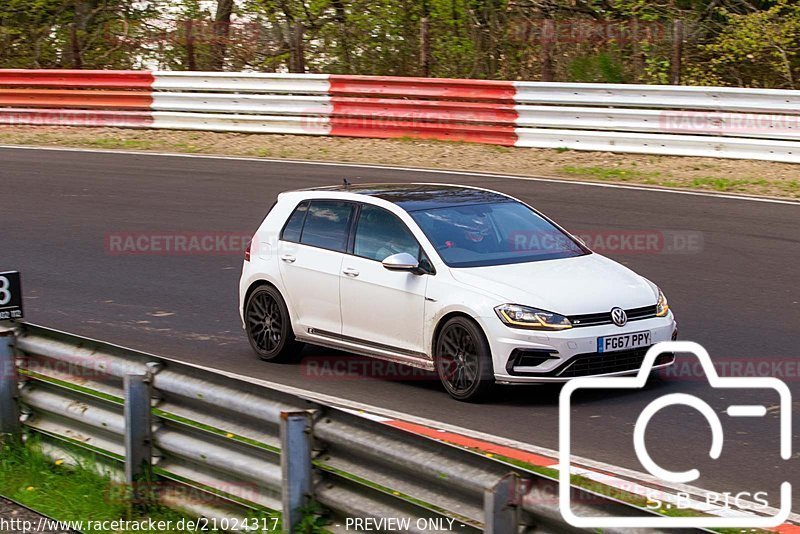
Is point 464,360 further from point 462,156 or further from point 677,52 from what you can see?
point 677,52

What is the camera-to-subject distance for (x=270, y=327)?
10938mm

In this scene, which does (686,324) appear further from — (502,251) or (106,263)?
(106,263)

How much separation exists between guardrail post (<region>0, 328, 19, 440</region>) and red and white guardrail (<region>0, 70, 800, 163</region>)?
13.7 m

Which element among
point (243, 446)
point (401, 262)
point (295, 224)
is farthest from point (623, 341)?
point (243, 446)

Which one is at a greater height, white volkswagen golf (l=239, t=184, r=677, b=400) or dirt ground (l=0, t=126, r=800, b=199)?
dirt ground (l=0, t=126, r=800, b=199)

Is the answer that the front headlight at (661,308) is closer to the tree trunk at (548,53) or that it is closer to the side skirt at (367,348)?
the side skirt at (367,348)

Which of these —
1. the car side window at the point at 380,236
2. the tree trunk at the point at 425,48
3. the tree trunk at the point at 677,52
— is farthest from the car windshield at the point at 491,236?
the tree trunk at the point at 425,48

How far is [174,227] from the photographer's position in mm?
16953

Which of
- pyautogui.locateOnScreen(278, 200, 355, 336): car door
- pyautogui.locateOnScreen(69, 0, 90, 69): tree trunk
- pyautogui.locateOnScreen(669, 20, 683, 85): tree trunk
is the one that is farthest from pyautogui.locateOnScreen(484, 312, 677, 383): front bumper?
pyautogui.locateOnScreen(69, 0, 90, 69): tree trunk

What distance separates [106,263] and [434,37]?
1309 centimetres

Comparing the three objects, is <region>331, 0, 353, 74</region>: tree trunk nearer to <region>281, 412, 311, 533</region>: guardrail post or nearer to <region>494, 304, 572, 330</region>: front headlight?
<region>494, 304, 572, 330</region>: front headlight

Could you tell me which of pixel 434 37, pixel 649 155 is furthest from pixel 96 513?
pixel 434 37

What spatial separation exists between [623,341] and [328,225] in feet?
9.39

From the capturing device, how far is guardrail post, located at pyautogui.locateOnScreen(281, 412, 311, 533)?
5953mm
